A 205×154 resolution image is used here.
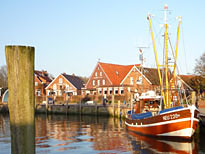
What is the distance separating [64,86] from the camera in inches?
Result: 3017

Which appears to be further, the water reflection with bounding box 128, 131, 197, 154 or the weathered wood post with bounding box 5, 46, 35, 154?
the water reflection with bounding box 128, 131, 197, 154

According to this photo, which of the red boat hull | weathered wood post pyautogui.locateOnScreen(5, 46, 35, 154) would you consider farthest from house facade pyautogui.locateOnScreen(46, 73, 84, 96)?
weathered wood post pyautogui.locateOnScreen(5, 46, 35, 154)

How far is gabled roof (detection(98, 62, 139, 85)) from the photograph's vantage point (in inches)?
2699

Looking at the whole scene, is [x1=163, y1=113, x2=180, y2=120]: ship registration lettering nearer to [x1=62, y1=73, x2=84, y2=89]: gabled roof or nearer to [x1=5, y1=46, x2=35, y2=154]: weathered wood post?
[x1=5, y1=46, x2=35, y2=154]: weathered wood post

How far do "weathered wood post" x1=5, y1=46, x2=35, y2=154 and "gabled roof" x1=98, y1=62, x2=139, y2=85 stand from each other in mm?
64117

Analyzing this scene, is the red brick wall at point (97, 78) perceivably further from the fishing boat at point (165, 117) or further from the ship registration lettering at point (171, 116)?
the ship registration lettering at point (171, 116)

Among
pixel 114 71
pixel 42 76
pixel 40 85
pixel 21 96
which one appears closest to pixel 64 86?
pixel 40 85

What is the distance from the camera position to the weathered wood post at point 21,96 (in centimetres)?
347

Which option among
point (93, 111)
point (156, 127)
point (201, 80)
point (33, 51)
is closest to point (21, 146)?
point (33, 51)

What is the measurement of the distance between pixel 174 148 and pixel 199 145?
2290mm

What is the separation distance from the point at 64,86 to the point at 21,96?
242ft

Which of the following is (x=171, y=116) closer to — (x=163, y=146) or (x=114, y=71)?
(x=163, y=146)

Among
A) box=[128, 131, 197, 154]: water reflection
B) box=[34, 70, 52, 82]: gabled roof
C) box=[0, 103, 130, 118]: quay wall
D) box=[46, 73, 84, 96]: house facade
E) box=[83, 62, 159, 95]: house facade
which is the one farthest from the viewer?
box=[34, 70, 52, 82]: gabled roof

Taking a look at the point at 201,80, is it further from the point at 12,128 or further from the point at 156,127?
the point at 12,128
